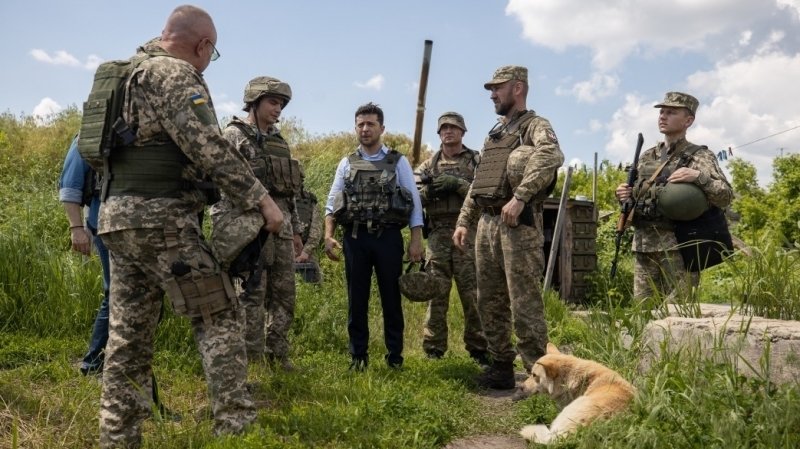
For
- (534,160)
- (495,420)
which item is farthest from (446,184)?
(495,420)

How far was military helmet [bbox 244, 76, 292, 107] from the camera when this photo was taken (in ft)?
17.2

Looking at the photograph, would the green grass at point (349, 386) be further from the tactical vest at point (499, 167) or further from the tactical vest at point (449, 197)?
the tactical vest at point (449, 197)

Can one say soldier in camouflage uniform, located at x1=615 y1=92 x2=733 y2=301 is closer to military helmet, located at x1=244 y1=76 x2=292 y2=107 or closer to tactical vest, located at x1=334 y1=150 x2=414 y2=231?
tactical vest, located at x1=334 y1=150 x2=414 y2=231

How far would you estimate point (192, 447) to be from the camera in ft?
10.5

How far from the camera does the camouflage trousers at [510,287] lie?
16.2ft

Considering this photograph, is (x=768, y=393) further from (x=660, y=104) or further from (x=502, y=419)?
(x=660, y=104)

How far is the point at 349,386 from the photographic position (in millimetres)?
4688

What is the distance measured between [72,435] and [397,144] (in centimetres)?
1443

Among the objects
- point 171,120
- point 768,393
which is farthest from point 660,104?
point 171,120

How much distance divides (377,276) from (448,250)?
1274 millimetres

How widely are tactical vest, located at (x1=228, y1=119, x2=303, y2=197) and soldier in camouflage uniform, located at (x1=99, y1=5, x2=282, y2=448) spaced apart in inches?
66.5

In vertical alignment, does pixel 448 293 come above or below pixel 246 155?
below

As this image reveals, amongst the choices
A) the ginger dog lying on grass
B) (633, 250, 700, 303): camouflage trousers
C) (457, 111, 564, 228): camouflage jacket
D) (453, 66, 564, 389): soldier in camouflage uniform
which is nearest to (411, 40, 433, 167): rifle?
(453, 66, 564, 389): soldier in camouflage uniform

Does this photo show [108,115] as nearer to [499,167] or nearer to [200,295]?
[200,295]
